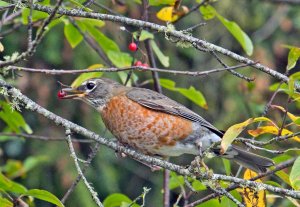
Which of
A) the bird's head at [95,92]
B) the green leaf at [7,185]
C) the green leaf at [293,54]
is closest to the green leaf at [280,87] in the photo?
the green leaf at [293,54]

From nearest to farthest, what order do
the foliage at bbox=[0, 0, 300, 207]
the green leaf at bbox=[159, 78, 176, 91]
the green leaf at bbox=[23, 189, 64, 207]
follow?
the green leaf at bbox=[23, 189, 64, 207] → the green leaf at bbox=[159, 78, 176, 91] → the foliage at bbox=[0, 0, 300, 207]

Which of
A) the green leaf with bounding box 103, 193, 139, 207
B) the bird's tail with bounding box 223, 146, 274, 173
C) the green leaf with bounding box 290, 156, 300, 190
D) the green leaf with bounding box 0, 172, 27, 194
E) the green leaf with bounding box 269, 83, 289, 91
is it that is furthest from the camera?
the bird's tail with bounding box 223, 146, 274, 173

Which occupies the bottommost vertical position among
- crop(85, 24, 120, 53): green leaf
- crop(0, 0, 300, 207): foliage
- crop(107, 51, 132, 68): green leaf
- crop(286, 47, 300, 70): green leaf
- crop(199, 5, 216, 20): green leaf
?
crop(0, 0, 300, 207): foliage

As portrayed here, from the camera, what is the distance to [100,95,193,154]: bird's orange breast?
3.21 meters

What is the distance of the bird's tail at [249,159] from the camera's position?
9.80 feet

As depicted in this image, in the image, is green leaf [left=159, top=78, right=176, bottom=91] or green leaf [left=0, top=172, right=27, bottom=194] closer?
green leaf [left=0, top=172, right=27, bottom=194]

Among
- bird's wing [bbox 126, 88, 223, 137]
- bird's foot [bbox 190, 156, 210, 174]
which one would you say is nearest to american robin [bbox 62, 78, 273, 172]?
bird's wing [bbox 126, 88, 223, 137]

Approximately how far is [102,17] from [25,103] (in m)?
0.42

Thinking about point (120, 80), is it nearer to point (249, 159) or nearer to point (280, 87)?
point (249, 159)

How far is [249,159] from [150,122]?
552mm

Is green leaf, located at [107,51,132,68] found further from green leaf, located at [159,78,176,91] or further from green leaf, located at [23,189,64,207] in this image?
green leaf, located at [23,189,64,207]

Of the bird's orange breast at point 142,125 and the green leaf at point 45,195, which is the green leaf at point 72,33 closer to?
the bird's orange breast at point 142,125

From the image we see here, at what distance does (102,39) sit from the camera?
340cm

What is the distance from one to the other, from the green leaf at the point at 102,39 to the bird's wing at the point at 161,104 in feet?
0.91
